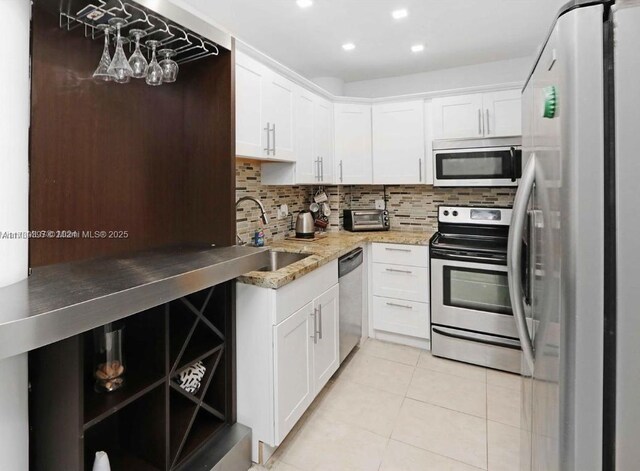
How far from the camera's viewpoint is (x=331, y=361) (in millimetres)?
2250

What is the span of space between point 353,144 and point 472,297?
5.41 ft

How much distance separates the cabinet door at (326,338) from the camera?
6.69 ft

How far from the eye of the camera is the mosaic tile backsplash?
104 inches

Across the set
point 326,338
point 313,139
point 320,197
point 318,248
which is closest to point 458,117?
point 313,139

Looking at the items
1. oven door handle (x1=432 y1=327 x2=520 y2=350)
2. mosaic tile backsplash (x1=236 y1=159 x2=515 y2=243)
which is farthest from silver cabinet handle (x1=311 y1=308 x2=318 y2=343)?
oven door handle (x1=432 y1=327 x2=520 y2=350)

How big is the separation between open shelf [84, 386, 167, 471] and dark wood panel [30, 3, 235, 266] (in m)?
0.64

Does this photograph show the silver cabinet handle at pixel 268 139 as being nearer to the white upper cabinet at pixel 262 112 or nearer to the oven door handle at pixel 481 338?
the white upper cabinet at pixel 262 112

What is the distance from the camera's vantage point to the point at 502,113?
279cm

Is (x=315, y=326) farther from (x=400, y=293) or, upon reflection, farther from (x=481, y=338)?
(x=481, y=338)

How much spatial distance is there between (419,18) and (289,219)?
5.69 ft

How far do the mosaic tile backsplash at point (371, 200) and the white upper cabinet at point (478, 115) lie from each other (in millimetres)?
534

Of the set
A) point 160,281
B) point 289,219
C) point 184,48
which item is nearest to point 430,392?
point 289,219

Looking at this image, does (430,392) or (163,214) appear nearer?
(163,214)

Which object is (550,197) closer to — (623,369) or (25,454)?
(623,369)
